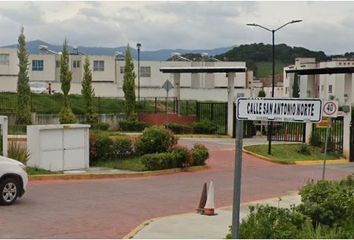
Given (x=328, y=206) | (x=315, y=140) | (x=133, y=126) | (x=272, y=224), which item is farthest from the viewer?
(x=133, y=126)

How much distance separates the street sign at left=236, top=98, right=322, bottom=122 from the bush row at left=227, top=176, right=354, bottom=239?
9.26 feet

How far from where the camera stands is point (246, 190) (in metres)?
19.0

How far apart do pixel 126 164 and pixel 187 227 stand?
11517mm

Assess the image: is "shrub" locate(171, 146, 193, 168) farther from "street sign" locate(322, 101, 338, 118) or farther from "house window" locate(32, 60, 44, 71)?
"house window" locate(32, 60, 44, 71)

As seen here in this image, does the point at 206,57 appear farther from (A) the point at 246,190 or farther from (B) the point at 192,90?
(A) the point at 246,190

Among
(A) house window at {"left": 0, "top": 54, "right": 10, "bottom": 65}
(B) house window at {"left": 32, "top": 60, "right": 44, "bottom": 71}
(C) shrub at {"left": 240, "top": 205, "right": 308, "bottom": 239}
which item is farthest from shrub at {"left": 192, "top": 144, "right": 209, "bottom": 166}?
(B) house window at {"left": 32, "top": 60, "right": 44, "bottom": 71}

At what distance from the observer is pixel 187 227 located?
11.7 metres

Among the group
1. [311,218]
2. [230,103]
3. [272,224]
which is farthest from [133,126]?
[272,224]

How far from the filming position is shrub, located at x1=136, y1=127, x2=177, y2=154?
23891 mm

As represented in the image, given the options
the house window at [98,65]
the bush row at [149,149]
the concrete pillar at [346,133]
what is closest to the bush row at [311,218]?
the bush row at [149,149]

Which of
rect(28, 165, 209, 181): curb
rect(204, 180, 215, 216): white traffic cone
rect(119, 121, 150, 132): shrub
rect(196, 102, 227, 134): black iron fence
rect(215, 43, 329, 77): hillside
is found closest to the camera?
rect(204, 180, 215, 216): white traffic cone

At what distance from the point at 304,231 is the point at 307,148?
24.0m

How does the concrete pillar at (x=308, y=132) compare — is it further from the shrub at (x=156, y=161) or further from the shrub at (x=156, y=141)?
the shrub at (x=156, y=161)

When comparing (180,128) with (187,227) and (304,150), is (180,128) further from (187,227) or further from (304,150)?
(187,227)
